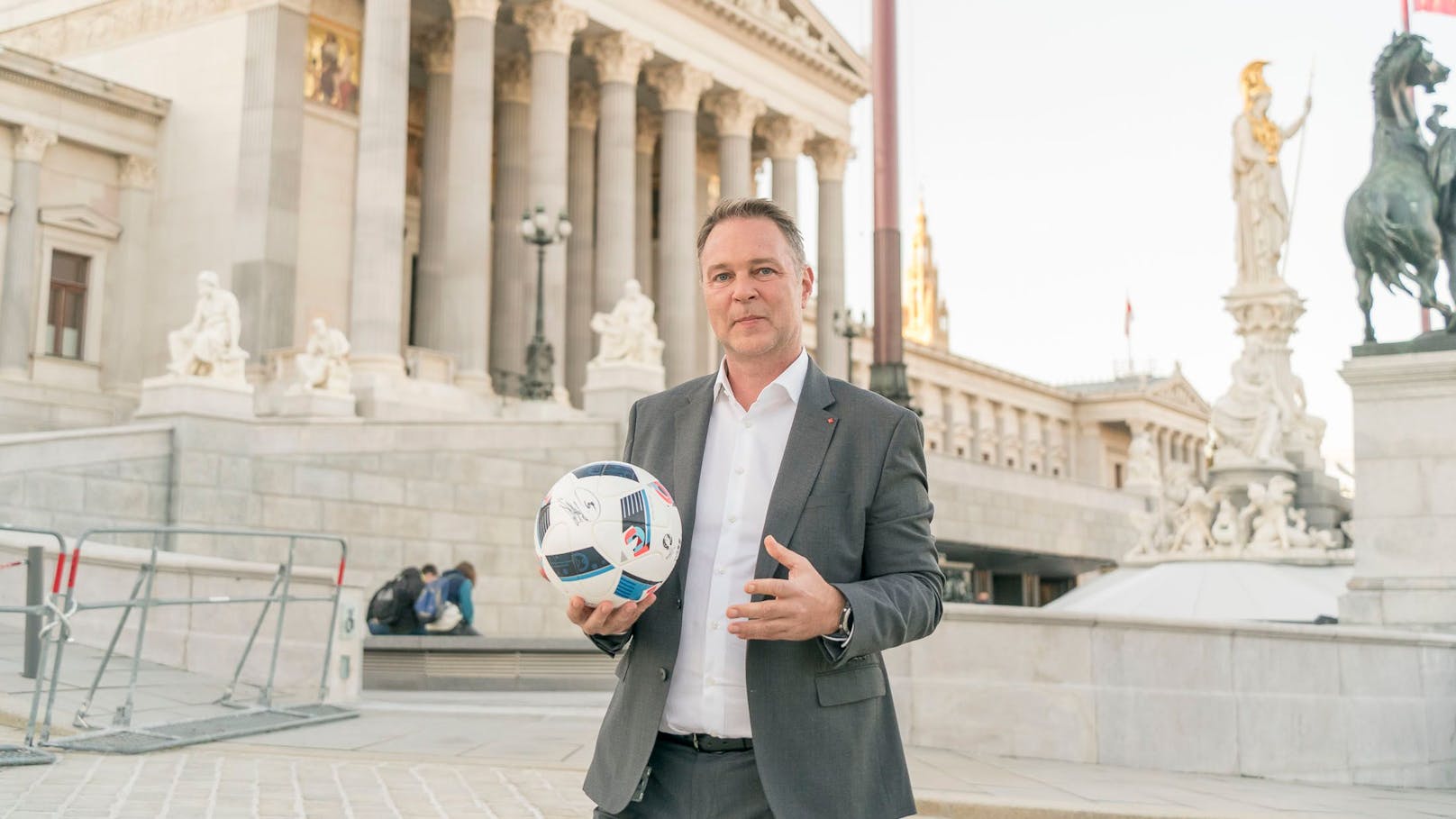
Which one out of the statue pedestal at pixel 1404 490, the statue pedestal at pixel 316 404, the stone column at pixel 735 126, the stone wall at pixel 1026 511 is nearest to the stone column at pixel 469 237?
the statue pedestal at pixel 316 404

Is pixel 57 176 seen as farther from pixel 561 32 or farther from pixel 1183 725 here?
pixel 1183 725

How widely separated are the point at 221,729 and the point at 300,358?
18.7 metres

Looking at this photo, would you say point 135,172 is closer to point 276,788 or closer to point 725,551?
point 276,788

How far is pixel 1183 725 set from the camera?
10125 mm

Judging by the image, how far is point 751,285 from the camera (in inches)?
128

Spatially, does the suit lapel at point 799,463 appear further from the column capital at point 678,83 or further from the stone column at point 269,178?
the column capital at point 678,83

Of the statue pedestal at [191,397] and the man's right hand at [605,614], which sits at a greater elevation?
the statue pedestal at [191,397]

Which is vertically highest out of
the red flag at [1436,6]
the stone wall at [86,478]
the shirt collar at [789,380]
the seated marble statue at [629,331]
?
the red flag at [1436,6]

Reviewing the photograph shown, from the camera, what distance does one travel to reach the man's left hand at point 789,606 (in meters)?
2.88

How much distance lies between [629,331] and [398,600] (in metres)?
11.4

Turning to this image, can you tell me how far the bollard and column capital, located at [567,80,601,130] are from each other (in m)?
36.5

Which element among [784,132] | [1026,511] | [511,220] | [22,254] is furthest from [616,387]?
[784,132]

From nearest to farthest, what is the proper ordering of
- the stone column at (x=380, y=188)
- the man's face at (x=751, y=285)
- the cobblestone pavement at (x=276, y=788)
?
1. the man's face at (x=751, y=285)
2. the cobblestone pavement at (x=276, y=788)
3. the stone column at (x=380, y=188)

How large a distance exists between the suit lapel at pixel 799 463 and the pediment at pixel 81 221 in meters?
35.5
